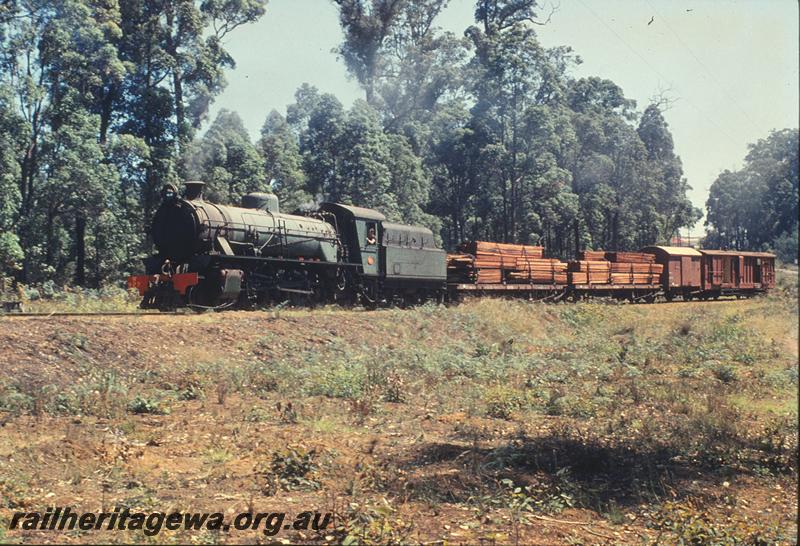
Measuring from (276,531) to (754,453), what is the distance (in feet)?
22.2

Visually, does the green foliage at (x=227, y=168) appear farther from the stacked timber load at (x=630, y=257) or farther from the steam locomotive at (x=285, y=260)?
the stacked timber load at (x=630, y=257)

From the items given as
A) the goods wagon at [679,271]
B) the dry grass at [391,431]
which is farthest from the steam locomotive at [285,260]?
the goods wagon at [679,271]

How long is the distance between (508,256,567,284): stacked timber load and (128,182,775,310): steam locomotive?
0.37m

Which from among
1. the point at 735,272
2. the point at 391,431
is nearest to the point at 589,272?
the point at 735,272

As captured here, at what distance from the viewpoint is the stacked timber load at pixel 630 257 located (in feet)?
121

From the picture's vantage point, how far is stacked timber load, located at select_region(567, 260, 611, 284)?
3416cm

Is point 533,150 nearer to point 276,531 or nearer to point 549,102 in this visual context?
point 549,102

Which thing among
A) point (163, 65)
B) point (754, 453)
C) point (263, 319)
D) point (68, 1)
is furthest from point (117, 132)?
point (754, 453)

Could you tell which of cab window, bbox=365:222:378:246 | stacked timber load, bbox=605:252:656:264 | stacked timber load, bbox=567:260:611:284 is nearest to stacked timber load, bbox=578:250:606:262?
stacked timber load, bbox=567:260:611:284

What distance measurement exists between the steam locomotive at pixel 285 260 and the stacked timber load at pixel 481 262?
0.25 metres

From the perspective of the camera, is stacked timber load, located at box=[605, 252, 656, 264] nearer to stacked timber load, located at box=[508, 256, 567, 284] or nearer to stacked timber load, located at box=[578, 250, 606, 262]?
stacked timber load, located at box=[578, 250, 606, 262]

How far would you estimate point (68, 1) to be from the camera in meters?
30.7

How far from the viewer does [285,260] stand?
2055cm

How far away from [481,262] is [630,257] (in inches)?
476
